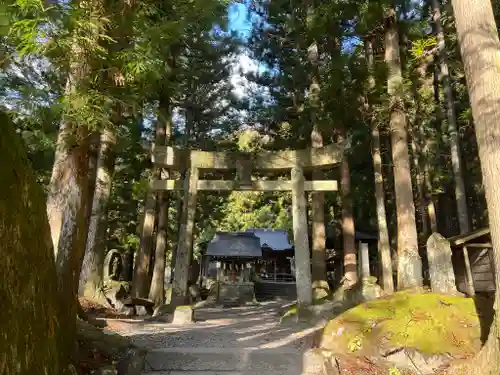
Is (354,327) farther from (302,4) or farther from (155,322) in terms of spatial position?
(302,4)

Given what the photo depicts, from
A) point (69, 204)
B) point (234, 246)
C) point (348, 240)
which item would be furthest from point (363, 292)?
point (234, 246)

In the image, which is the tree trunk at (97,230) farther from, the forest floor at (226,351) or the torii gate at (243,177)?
the forest floor at (226,351)

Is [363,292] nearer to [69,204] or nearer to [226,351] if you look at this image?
[226,351]

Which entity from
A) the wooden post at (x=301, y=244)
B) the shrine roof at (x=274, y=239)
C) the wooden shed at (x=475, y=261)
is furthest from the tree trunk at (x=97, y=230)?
the shrine roof at (x=274, y=239)

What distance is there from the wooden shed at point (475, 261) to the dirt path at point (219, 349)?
6188 millimetres

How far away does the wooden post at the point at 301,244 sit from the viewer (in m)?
9.97

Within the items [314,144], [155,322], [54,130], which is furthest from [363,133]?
[54,130]

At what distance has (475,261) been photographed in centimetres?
1209

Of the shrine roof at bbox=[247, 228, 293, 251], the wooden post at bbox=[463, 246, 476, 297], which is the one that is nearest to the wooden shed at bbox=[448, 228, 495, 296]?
the wooden post at bbox=[463, 246, 476, 297]

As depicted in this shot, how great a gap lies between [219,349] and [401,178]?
18.9 feet

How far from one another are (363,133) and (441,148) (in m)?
7.01

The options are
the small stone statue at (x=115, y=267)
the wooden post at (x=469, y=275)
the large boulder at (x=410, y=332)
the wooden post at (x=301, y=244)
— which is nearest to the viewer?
the large boulder at (x=410, y=332)

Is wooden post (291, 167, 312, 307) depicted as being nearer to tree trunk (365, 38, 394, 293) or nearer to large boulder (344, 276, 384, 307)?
large boulder (344, 276, 384, 307)

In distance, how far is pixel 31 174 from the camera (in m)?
3.21
